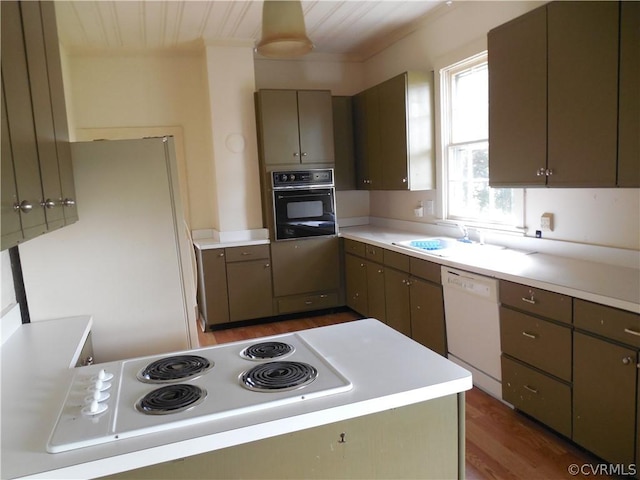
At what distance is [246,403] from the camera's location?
1.26 m

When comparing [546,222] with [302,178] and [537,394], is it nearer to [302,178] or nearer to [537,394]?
[537,394]

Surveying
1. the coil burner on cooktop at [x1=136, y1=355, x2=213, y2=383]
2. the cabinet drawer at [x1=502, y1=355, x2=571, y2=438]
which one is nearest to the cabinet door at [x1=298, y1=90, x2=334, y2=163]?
the cabinet drawer at [x1=502, y1=355, x2=571, y2=438]

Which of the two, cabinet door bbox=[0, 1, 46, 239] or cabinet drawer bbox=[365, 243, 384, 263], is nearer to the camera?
cabinet door bbox=[0, 1, 46, 239]

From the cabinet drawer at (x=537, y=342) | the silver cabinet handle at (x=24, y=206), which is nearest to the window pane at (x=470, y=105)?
the cabinet drawer at (x=537, y=342)

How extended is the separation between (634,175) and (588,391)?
103 cm

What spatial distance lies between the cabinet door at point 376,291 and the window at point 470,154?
31.0 inches

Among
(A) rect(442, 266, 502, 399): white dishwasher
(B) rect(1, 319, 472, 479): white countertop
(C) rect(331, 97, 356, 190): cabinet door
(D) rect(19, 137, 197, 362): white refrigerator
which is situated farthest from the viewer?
(C) rect(331, 97, 356, 190): cabinet door

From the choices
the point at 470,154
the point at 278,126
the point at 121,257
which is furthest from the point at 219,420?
the point at 278,126

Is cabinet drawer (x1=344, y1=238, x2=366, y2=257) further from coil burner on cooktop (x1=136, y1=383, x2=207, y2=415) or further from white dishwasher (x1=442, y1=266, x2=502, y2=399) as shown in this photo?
coil burner on cooktop (x1=136, y1=383, x2=207, y2=415)

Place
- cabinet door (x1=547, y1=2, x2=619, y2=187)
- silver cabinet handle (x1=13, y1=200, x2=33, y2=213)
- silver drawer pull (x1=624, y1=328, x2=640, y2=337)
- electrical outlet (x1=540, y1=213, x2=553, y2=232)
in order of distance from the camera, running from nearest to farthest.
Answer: silver cabinet handle (x1=13, y1=200, x2=33, y2=213) < silver drawer pull (x1=624, y1=328, x2=640, y2=337) < cabinet door (x1=547, y1=2, x2=619, y2=187) < electrical outlet (x1=540, y1=213, x2=553, y2=232)

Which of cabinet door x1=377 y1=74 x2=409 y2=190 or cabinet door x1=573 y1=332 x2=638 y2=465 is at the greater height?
cabinet door x1=377 y1=74 x2=409 y2=190

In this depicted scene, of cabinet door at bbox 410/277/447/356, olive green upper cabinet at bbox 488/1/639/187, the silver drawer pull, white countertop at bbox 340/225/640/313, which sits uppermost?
olive green upper cabinet at bbox 488/1/639/187

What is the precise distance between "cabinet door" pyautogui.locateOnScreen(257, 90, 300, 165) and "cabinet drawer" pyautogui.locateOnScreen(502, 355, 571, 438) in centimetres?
284

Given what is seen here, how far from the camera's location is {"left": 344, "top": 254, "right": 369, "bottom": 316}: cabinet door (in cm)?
452
